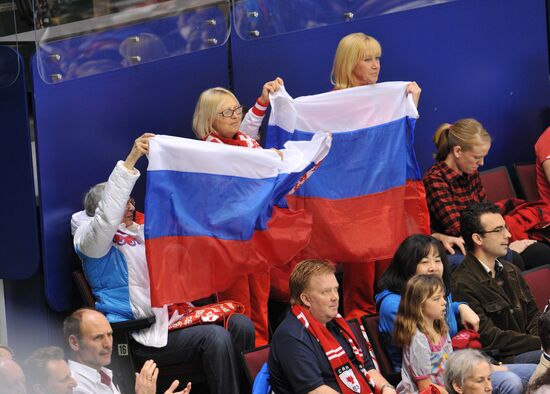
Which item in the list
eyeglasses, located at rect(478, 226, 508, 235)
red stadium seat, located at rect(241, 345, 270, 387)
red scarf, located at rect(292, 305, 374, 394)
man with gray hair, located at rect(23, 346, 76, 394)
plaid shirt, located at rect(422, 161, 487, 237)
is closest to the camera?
man with gray hair, located at rect(23, 346, 76, 394)

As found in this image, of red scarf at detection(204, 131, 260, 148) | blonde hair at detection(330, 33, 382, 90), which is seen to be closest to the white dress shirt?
red scarf at detection(204, 131, 260, 148)

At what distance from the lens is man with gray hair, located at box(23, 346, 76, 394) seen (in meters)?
5.70

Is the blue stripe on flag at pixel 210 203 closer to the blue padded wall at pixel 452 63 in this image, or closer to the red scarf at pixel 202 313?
the red scarf at pixel 202 313

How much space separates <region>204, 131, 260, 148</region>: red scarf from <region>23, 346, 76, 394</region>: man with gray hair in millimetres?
2068

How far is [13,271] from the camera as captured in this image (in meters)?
7.38

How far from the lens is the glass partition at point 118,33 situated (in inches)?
288

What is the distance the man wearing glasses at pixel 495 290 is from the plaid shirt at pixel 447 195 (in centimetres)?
61

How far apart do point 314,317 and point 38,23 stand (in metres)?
2.33

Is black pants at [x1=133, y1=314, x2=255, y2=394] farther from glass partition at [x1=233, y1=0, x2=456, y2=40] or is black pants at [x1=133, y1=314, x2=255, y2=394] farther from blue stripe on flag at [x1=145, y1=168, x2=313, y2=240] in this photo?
glass partition at [x1=233, y1=0, x2=456, y2=40]

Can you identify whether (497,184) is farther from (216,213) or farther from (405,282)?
(216,213)

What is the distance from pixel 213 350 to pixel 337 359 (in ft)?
2.43

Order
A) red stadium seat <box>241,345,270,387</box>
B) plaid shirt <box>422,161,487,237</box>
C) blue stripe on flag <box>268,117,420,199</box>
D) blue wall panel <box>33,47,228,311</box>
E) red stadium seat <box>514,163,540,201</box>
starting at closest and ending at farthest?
1. red stadium seat <box>241,345,270,387</box>
2. blue wall panel <box>33,47,228,311</box>
3. blue stripe on flag <box>268,117,420,199</box>
4. plaid shirt <box>422,161,487,237</box>
5. red stadium seat <box>514,163,540,201</box>

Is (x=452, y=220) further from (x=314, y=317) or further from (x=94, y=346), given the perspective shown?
(x=94, y=346)

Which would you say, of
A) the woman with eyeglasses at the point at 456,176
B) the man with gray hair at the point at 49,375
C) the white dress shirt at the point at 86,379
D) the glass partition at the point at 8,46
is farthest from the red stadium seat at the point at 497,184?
the man with gray hair at the point at 49,375
